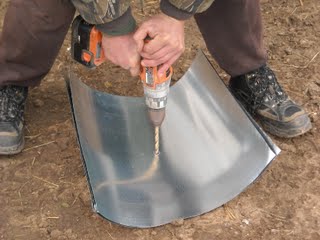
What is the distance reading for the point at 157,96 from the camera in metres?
1.72

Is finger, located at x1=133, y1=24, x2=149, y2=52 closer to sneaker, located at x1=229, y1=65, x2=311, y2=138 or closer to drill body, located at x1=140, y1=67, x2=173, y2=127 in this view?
drill body, located at x1=140, y1=67, x2=173, y2=127

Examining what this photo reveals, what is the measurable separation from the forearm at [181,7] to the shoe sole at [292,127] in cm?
69

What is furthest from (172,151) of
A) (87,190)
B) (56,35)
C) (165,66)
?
(56,35)

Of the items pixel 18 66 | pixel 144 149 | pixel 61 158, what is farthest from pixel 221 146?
pixel 18 66

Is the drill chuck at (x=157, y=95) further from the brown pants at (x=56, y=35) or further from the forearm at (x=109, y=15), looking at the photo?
the brown pants at (x=56, y=35)

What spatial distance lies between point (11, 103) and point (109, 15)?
71 centimetres

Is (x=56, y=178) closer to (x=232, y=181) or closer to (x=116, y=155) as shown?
(x=116, y=155)

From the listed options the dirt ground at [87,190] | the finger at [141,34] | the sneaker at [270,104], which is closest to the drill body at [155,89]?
the finger at [141,34]

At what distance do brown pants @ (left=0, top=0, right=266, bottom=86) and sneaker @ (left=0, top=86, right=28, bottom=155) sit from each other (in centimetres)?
5

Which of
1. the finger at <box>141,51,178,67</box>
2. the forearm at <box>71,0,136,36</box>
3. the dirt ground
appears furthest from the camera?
the dirt ground

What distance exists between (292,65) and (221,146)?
0.63 meters

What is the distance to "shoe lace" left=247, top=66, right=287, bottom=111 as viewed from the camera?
7.10 ft

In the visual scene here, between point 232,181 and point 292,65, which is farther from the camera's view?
point 292,65

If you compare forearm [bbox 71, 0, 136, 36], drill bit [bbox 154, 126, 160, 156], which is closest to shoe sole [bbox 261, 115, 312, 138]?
drill bit [bbox 154, 126, 160, 156]
